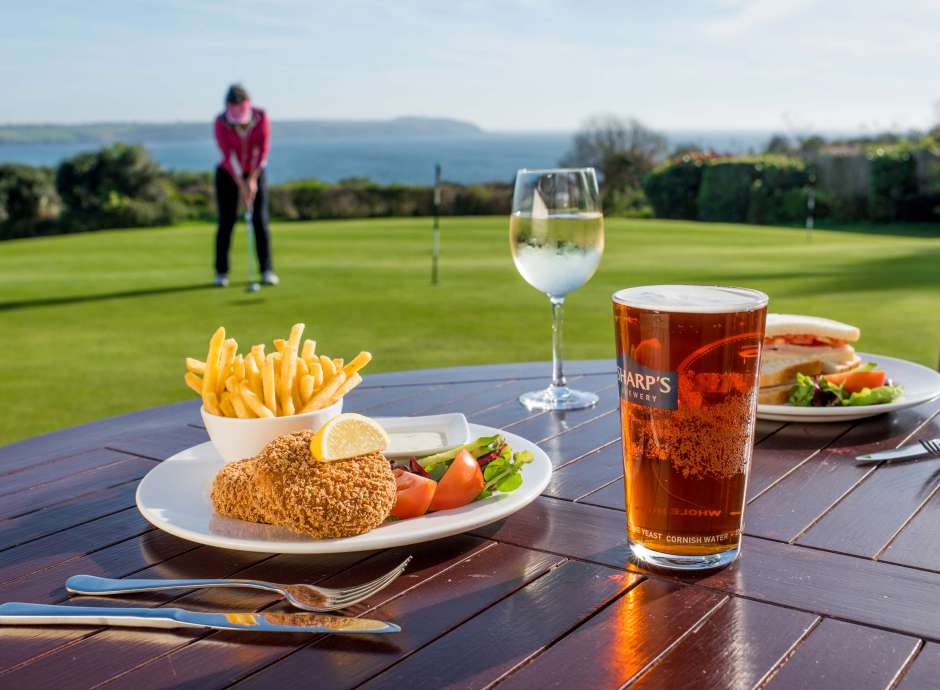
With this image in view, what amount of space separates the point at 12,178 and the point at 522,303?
19.4 m

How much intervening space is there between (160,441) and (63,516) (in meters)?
0.36

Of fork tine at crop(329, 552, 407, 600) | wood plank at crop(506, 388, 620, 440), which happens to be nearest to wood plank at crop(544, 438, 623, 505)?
wood plank at crop(506, 388, 620, 440)

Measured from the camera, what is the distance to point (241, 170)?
32.7 feet

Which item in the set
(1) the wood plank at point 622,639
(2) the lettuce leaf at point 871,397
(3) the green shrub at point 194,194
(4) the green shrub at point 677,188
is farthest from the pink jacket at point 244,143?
(4) the green shrub at point 677,188

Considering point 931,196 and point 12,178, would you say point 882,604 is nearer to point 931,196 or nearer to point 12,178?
point 931,196

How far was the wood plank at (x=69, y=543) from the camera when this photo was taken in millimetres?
972

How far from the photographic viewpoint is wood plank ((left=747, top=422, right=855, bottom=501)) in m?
1.21

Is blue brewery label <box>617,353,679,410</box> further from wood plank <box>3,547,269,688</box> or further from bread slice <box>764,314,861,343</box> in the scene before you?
bread slice <box>764,314,861,343</box>

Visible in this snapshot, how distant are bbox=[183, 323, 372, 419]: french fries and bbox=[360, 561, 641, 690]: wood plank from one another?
0.40 metres

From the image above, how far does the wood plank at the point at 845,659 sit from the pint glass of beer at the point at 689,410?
15cm

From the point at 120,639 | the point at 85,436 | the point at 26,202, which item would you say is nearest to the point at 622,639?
the point at 120,639

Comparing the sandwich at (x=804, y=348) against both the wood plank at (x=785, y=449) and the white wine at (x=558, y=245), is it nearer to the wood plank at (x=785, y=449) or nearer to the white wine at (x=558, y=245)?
the wood plank at (x=785, y=449)

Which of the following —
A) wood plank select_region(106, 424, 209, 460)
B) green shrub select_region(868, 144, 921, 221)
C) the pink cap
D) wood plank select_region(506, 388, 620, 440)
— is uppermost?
the pink cap

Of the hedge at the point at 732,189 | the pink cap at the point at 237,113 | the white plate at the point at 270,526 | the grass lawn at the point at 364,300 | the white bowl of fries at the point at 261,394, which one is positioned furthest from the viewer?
the hedge at the point at 732,189
